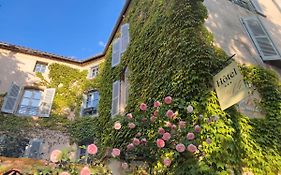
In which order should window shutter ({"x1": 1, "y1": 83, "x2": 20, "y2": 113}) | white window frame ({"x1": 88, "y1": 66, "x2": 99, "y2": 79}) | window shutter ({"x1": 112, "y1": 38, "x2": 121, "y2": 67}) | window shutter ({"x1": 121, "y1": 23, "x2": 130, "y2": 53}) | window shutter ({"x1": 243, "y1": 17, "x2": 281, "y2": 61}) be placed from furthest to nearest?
1. white window frame ({"x1": 88, "y1": 66, "x2": 99, "y2": 79})
2. window shutter ({"x1": 1, "y1": 83, "x2": 20, "y2": 113})
3. window shutter ({"x1": 112, "y1": 38, "x2": 121, "y2": 67})
4. window shutter ({"x1": 121, "y1": 23, "x2": 130, "y2": 53})
5. window shutter ({"x1": 243, "y1": 17, "x2": 281, "y2": 61})

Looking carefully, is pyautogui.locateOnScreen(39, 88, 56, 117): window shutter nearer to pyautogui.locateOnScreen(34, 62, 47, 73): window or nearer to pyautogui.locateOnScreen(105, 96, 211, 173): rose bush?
pyautogui.locateOnScreen(34, 62, 47, 73): window

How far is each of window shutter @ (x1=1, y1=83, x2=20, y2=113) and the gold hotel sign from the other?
36.9ft

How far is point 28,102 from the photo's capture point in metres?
13.5

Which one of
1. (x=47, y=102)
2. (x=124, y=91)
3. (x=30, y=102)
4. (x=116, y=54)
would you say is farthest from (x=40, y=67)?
(x=124, y=91)

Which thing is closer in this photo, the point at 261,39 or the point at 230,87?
the point at 230,87

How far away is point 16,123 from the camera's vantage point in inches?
487

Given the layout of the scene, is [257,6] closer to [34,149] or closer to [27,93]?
[34,149]

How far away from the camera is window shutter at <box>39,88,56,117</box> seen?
13039 millimetres

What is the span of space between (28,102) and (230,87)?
39.2 feet

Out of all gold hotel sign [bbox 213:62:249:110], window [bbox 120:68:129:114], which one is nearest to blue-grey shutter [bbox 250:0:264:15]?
window [bbox 120:68:129:114]

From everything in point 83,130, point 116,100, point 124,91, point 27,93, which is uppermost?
point 27,93

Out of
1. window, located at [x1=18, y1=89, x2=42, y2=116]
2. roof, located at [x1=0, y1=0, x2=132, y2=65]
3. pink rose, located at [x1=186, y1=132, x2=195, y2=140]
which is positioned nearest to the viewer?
pink rose, located at [x1=186, y1=132, x2=195, y2=140]

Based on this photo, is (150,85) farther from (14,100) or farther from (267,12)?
(14,100)

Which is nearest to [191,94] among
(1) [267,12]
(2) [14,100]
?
(1) [267,12]
